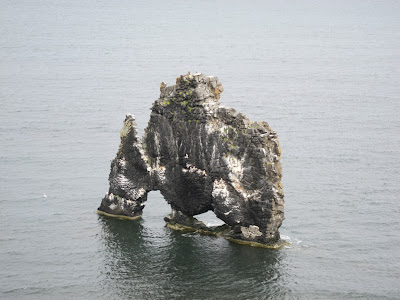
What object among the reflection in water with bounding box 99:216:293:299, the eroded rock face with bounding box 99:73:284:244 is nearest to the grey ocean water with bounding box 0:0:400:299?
the reflection in water with bounding box 99:216:293:299

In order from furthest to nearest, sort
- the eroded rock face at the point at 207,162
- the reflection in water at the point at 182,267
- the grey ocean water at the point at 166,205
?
the eroded rock face at the point at 207,162 → the grey ocean water at the point at 166,205 → the reflection in water at the point at 182,267

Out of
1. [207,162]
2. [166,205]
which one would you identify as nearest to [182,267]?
[207,162]

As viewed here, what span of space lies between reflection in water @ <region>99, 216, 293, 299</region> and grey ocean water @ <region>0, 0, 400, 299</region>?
197 mm

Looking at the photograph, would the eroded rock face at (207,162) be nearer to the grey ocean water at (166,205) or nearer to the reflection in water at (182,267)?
the reflection in water at (182,267)

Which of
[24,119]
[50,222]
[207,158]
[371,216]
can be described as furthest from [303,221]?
[24,119]

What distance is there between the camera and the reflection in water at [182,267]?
70562mm

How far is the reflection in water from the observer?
70562 millimetres

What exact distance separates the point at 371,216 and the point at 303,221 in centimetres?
838

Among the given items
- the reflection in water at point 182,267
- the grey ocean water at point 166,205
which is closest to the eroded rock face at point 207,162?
the reflection in water at point 182,267

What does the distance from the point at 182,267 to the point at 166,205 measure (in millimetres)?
18869

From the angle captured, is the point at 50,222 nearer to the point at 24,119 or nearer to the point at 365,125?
the point at 24,119

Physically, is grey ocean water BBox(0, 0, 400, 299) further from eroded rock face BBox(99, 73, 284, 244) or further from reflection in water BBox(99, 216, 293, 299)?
eroded rock face BBox(99, 73, 284, 244)

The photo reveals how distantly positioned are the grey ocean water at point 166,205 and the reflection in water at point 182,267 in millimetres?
197

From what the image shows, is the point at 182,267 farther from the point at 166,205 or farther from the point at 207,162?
the point at 166,205
